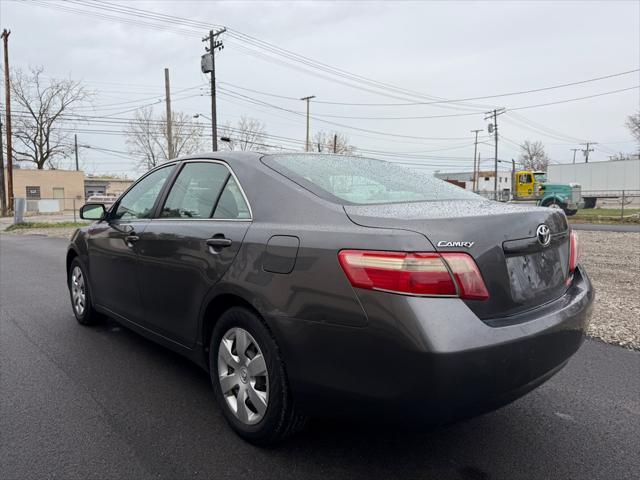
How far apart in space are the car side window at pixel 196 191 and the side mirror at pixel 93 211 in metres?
1.39

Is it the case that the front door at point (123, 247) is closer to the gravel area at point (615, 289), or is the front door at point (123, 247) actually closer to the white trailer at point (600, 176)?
the gravel area at point (615, 289)

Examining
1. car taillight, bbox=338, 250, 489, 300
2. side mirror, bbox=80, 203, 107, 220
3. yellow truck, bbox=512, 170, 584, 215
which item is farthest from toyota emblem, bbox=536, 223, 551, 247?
yellow truck, bbox=512, 170, 584, 215

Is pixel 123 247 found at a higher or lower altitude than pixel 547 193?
lower

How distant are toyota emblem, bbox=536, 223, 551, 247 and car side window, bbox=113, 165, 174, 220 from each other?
8.35ft

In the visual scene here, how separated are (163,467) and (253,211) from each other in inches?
53.6

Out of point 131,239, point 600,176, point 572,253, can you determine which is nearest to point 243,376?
point 131,239

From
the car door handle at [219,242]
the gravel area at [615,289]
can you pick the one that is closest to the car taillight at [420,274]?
the car door handle at [219,242]

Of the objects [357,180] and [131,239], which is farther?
[131,239]

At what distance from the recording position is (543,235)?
2.34 metres

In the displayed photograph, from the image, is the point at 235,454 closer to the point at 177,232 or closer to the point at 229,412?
the point at 229,412

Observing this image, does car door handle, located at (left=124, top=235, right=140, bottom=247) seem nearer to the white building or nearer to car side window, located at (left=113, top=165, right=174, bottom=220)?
car side window, located at (left=113, top=165, right=174, bottom=220)

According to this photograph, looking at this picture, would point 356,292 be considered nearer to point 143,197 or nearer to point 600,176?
point 143,197

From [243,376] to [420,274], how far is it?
117 cm

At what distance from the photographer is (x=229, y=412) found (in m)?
2.69
